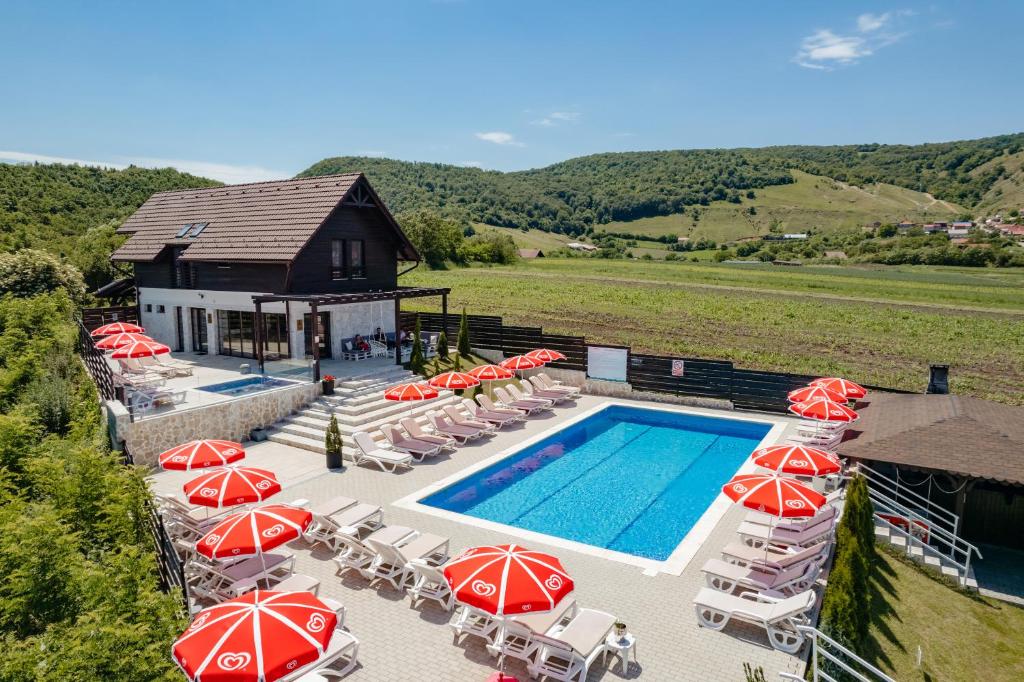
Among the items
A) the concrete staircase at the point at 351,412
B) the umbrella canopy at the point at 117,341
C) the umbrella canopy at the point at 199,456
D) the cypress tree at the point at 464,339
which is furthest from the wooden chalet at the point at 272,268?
the umbrella canopy at the point at 199,456

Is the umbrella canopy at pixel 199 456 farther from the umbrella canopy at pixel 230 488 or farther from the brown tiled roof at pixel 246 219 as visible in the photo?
the brown tiled roof at pixel 246 219

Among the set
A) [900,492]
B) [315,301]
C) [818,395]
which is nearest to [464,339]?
[315,301]

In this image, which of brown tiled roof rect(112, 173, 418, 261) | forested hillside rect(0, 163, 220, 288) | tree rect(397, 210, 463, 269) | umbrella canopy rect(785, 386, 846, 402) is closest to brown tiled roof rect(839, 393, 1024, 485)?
umbrella canopy rect(785, 386, 846, 402)

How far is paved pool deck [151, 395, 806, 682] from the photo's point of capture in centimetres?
819

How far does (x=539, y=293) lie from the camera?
1876 inches

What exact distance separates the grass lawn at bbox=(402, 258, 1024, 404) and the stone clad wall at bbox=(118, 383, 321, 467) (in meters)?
17.2

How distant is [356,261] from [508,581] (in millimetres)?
19468

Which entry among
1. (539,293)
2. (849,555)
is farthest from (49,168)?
(849,555)

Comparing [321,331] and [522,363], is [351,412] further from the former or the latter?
[522,363]

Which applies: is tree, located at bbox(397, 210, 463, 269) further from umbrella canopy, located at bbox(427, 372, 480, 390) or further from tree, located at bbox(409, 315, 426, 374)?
umbrella canopy, located at bbox(427, 372, 480, 390)

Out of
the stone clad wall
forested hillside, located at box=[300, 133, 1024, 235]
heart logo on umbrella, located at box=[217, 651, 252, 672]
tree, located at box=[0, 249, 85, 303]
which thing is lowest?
the stone clad wall

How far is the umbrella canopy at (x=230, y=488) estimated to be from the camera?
32.5ft

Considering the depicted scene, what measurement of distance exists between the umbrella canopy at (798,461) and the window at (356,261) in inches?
680

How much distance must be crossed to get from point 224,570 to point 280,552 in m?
1.65
